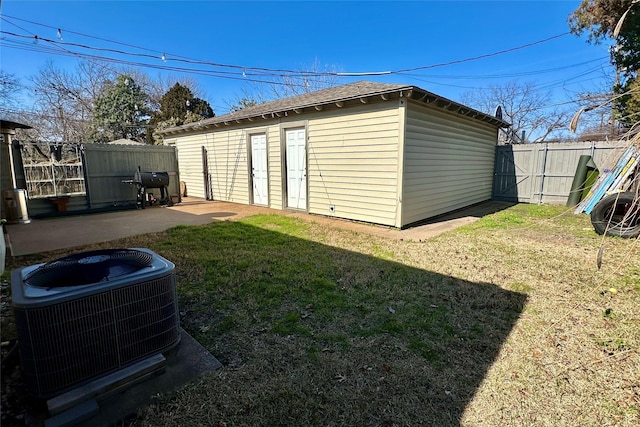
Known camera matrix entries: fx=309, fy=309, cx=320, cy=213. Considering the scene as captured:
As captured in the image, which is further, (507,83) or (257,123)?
(507,83)

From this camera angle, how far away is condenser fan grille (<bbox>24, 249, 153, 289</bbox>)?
1.80 meters

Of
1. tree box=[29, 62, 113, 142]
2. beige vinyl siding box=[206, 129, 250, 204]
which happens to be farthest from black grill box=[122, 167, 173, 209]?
tree box=[29, 62, 113, 142]

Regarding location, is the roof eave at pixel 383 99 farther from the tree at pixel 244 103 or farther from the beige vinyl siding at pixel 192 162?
the tree at pixel 244 103

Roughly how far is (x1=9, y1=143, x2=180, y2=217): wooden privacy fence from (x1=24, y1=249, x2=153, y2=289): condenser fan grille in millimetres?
8074

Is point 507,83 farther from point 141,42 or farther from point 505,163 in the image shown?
point 141,42

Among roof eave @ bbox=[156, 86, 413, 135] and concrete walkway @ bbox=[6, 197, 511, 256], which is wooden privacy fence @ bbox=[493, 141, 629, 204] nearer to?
concrete walkway @ bbox=[6, 197, 511, 256]

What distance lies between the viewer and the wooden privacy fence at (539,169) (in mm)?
9289

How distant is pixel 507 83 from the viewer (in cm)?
2383

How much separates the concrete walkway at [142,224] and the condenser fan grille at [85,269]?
373 centimetres

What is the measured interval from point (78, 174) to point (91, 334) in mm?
9055

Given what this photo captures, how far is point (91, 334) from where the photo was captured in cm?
172

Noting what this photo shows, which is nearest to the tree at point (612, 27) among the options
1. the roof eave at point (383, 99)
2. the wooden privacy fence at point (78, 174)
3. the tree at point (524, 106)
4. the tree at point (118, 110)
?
the roof eave at point (383, 99)

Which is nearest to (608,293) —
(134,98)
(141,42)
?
(141,42)

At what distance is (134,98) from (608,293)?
2752cm
